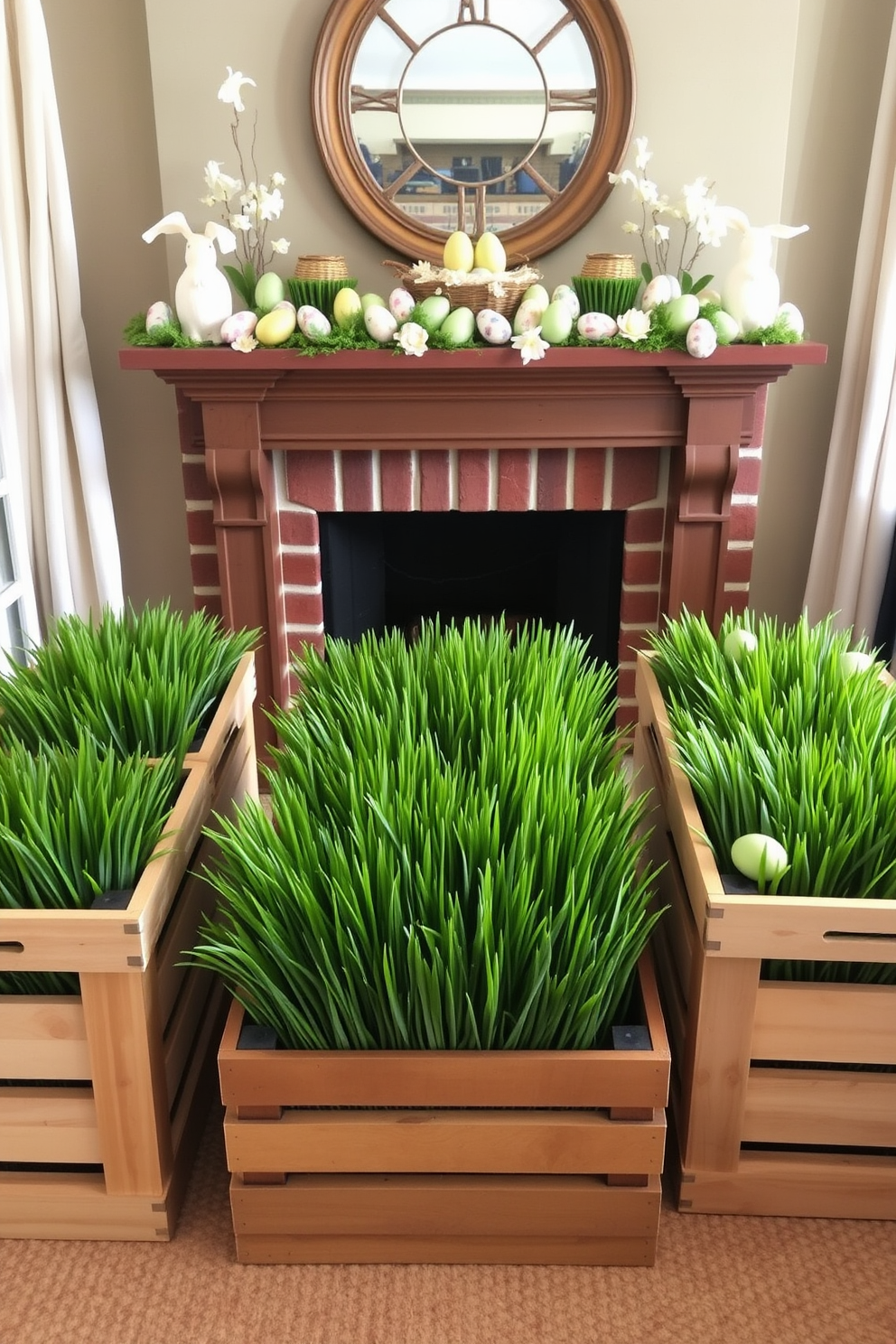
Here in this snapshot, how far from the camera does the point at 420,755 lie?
3.64ft

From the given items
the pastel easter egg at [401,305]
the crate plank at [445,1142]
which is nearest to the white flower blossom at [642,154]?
the pastel easter egg at [401,305]

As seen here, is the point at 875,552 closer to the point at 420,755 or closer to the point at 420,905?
the point at 420,755

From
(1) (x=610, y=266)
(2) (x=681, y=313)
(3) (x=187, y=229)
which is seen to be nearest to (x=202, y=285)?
(3) (x=187, y=229)

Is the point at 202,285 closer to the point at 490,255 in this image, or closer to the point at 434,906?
the point at 490,255

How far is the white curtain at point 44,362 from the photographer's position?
2117 millimetres

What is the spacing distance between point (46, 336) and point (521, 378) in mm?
1008

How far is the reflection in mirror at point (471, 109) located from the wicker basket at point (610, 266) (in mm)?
274

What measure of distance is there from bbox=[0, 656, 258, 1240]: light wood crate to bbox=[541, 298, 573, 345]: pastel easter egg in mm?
1277

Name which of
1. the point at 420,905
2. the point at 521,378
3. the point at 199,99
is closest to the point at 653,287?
the point at 521,378

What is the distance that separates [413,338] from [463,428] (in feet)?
0.81

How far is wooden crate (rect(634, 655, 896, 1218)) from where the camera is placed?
949 mm

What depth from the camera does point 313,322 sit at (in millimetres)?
1999

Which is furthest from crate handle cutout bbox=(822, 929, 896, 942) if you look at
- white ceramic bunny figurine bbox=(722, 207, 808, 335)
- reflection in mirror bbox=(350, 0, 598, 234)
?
reflection in mirror bbox=(350, 0, 598, 234)

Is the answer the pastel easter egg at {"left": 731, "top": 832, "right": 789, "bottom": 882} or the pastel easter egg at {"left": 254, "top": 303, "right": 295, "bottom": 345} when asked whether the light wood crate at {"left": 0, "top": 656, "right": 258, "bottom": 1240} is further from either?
the pastel easter egg at {"left": 254, "top": 303, "right": 295, "bottom": 345}
